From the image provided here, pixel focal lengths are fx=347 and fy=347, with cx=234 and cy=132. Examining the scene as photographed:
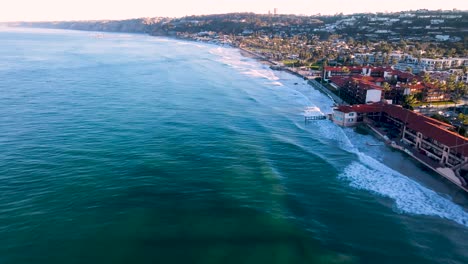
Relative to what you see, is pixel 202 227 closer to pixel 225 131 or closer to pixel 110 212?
pixel 110 212

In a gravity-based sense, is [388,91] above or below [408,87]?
below

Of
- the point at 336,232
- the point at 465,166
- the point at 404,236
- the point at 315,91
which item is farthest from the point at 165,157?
the point at 315,91

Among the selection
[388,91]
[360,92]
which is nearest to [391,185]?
[360,92]

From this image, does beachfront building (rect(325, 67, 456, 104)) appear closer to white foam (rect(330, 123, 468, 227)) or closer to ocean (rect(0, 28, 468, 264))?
ocean (rect(0, 28, 468, 264))

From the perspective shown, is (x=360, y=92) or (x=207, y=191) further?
(x=360, y=92)

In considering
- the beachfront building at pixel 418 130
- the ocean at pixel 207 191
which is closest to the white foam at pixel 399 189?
the ocean at pixel 207 191

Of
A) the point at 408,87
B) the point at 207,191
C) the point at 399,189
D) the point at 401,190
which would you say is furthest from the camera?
the point at 408,87

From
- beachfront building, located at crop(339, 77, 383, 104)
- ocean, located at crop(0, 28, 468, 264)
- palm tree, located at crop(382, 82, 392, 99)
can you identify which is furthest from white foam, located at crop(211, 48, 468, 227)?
palm tree, located at crop(382, 82, 392, 99)

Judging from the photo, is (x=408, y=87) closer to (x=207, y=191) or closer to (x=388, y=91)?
(x=388, y=91)
